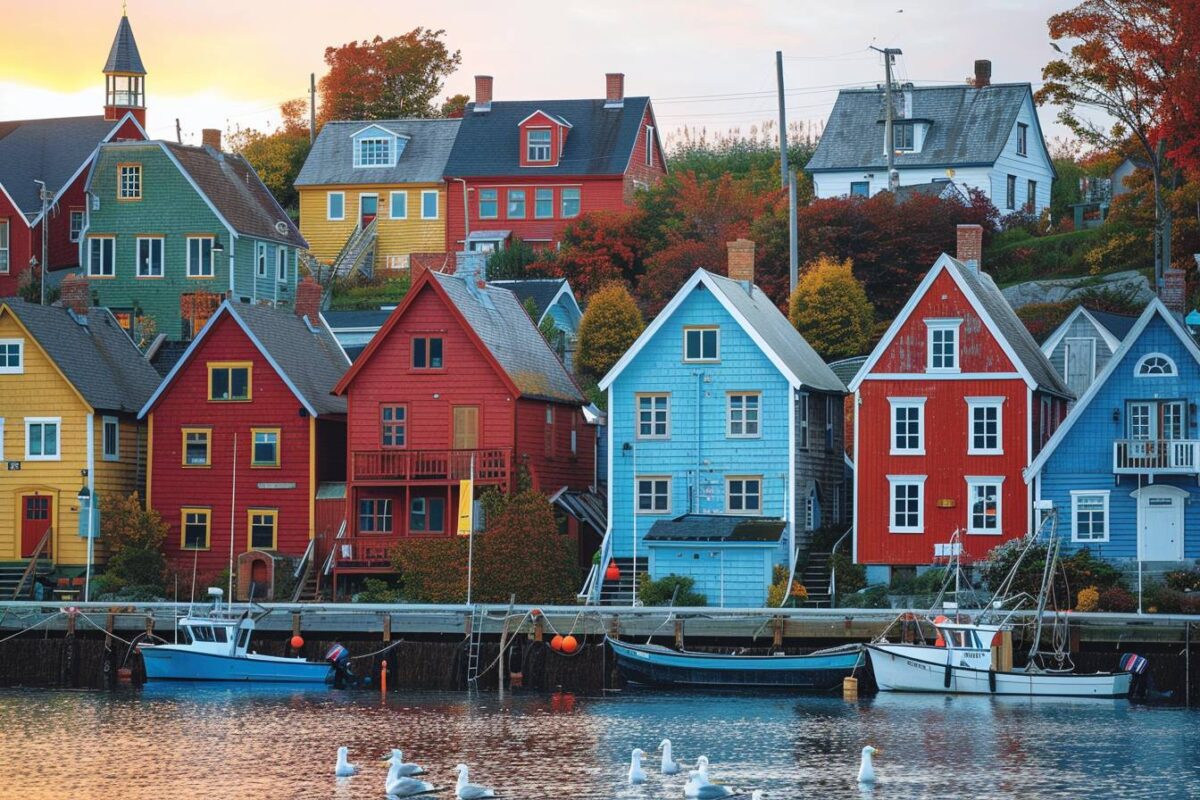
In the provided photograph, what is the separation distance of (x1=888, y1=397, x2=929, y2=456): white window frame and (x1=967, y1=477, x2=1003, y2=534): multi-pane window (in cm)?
182

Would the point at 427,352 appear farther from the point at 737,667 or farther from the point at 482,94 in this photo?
the point at 482,94

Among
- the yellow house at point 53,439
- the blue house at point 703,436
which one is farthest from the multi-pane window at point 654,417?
the yellow house at point 53,439

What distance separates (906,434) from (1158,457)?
24.6ft

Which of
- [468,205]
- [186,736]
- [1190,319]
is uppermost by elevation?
[468,205]

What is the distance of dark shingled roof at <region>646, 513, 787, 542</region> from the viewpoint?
6362cm

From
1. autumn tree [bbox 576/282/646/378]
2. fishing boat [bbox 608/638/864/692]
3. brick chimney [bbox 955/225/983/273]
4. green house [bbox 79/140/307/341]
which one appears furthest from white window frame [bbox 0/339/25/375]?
brick chimney [bbox 955/225/983/273]

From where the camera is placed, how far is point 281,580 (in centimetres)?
6775

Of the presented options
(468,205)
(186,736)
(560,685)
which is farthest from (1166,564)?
(468,205)

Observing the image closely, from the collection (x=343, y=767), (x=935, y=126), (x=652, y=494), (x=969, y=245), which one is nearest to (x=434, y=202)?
(x=935, y=126)

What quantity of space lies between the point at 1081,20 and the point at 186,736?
4241cm

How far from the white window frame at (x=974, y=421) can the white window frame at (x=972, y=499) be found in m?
0.74

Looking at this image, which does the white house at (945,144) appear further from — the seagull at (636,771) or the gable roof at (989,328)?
the seagull at (636,771)

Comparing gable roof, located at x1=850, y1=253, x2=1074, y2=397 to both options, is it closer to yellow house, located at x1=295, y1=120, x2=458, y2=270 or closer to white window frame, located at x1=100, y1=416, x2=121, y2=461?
white window frame, located at x1=100, y1=416, x2=121, y2=461

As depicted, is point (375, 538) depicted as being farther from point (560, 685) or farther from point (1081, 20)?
point (1081, 20)
